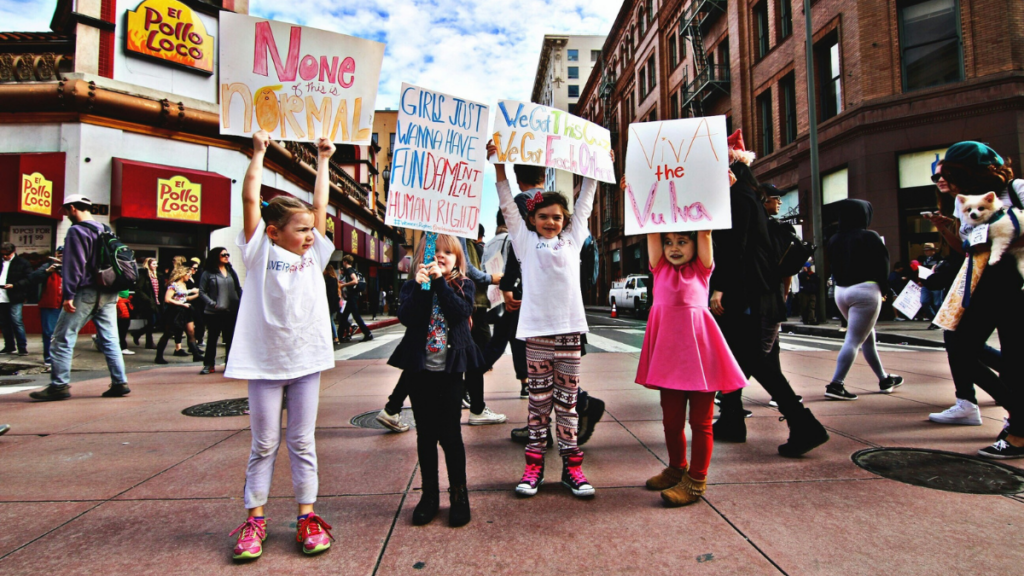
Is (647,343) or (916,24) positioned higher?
(916,24)

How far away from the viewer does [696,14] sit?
1070 inches

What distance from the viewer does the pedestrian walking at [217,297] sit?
705 centimetres

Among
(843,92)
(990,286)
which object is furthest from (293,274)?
(843,92)

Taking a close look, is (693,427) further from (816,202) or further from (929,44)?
(929,44)

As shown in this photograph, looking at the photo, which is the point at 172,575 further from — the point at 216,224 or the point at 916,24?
the point at 916,24

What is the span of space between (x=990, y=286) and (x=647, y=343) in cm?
239

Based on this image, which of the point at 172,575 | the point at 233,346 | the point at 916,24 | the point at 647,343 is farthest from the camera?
the point at 916,24

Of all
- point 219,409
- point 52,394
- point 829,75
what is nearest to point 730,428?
point 219,409

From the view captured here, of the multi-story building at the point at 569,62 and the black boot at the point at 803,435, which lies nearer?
the black boot at the point at 803,435

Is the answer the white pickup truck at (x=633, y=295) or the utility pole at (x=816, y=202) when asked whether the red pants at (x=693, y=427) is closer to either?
the utility pole at (x=816, y=202)

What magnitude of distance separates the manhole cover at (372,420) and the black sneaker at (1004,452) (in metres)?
3.75

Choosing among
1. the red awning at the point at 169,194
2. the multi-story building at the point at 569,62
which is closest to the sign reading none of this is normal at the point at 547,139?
Result: the red awning at the point at 169,194

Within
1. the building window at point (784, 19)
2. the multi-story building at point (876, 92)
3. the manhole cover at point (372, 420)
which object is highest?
the building window at point (784, 19)

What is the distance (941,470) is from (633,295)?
792 inches
